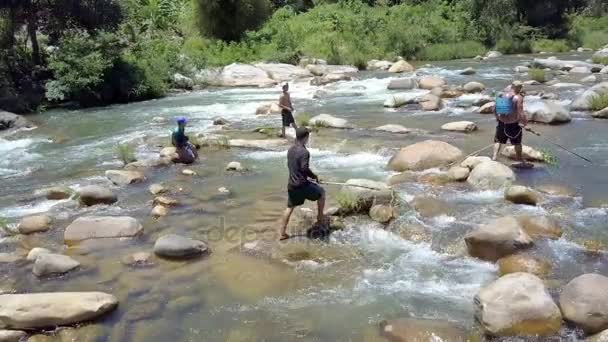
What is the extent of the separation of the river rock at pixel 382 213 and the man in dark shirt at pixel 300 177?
995 millimetres

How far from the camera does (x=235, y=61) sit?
101ft

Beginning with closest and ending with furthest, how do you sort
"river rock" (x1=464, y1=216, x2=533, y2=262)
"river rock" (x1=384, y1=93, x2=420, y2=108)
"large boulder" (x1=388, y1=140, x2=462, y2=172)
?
"river rock" (x1=464, y1=216, x2=533, y2=262)
"large boulder" (x1=388, y1=140, x2=462, y2=172)
"river rock" (x1=384, y1=93, x2=420, y2=108)

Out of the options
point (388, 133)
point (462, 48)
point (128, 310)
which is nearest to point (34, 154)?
point (388, 133)

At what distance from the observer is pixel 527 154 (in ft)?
40.1

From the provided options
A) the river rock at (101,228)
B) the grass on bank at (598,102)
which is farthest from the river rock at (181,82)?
the river rock at (101,228)

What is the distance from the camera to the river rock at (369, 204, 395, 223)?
9.05m

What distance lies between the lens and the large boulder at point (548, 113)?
605 inches

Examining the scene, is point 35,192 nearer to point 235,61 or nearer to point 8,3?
point 8,3

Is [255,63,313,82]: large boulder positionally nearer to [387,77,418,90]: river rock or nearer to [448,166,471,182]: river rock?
[387,77,418,90]: river rock

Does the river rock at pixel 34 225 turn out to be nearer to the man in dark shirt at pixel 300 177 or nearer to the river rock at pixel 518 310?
the man in dark shirt at pixel 300 177

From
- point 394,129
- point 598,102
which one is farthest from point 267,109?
point 598,102

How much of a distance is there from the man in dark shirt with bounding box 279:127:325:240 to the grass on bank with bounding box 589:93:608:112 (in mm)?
11001

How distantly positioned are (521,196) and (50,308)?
6913 mm

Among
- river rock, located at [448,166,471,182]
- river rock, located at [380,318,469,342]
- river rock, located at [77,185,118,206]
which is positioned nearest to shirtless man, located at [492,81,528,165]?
river rock, located at [448,166,471,182]
